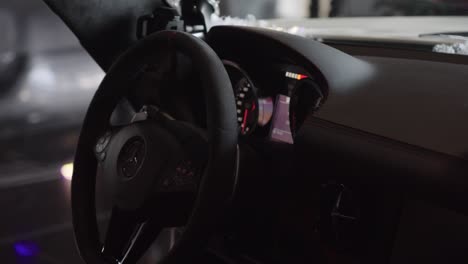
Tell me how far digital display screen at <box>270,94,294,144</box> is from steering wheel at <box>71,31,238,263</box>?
0.24 meters

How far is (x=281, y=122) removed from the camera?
1.42 m

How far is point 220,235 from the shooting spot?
1540 mm

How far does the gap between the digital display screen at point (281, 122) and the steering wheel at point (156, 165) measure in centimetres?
24

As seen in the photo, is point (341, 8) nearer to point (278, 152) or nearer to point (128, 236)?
point (278, 152)

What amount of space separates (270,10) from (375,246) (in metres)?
1.19

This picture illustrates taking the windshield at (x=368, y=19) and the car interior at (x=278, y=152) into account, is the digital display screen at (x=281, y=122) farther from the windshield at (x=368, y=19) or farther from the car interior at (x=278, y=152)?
the windshield at (x=368, y=19)

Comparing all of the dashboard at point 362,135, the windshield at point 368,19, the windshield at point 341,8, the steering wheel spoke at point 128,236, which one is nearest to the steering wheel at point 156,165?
the steering wheel spoke at point 128,236

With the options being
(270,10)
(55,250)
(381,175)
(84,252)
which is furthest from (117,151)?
(55,250)

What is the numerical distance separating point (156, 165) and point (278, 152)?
0.36 metres

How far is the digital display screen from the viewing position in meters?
1.40

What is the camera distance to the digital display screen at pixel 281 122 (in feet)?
4.61

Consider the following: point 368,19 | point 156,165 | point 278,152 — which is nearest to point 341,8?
point 368,19

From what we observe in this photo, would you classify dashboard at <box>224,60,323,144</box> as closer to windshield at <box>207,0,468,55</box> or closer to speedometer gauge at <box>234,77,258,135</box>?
speedometer gauge at <box>234,77,258,135</box>

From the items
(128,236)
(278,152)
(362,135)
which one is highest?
(362,135)
